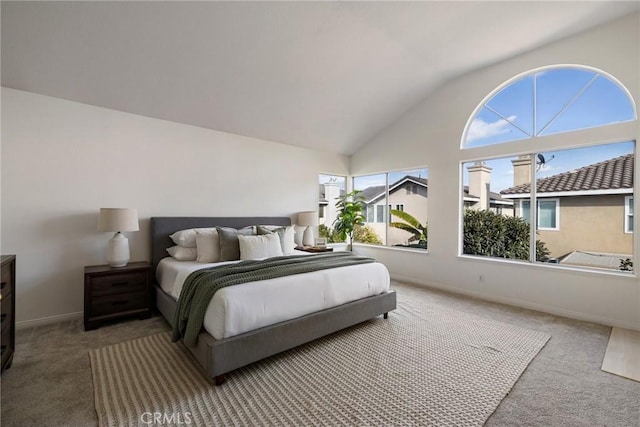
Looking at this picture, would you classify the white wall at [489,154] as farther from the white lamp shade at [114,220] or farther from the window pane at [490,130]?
the white lamp shade at [114,220]

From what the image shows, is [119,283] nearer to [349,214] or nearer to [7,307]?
[7,307]

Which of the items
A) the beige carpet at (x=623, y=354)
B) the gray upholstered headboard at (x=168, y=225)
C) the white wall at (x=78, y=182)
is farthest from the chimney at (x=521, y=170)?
the white wall at (x=78, y=182)

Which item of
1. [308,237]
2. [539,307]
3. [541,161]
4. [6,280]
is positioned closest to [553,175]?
[541,161]

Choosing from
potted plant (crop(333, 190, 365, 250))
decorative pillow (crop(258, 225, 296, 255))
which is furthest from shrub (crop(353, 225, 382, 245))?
decorative pillow (crop(258, 225, 296, 255))

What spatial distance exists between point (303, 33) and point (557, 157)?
3504mm

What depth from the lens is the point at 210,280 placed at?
91.0 inches

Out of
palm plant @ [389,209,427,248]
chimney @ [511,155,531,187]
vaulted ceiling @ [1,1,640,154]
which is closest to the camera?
vaulted ceiling @ [1,1,640,154]

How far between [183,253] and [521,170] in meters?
4.65

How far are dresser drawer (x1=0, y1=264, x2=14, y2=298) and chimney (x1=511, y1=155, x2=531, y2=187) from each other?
17.7ft

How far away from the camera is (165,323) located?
315 cm

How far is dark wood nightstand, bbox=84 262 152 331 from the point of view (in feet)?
9.58

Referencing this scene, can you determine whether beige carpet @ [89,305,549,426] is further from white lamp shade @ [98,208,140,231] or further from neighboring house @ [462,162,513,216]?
neighboring house @ [462,162,513,216]

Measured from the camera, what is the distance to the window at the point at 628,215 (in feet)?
10.0

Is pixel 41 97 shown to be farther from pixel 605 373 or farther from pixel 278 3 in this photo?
pixel 605 373
